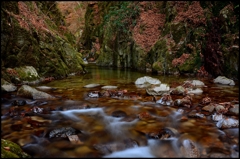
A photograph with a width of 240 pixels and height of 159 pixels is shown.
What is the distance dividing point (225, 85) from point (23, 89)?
307 inches

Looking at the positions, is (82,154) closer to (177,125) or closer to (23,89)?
(177,125)

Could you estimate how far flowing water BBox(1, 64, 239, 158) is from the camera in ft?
11.5

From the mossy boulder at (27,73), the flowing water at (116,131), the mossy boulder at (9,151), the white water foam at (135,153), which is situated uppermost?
the mossy boulder at (27,73)

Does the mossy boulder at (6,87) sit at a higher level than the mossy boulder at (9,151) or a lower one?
higher

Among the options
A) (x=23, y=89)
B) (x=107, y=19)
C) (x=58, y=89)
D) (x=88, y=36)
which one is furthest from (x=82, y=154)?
(x=88, y=36)

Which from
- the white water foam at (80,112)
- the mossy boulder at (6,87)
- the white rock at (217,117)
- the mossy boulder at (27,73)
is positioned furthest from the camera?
the mossy boulder at (27,73)

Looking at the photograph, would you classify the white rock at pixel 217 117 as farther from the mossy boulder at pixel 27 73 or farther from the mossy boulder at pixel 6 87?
the mossy boulder at pixel 27 73

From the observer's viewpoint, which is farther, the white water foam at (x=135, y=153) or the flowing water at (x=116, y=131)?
the flowing water at (x=116, y=131)

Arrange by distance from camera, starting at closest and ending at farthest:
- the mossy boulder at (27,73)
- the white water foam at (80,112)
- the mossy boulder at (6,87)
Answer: the white water foam at (80,112) → the mossy boulder at (6,87) → the mossy boulder at (27,73)

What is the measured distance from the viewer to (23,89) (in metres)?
6.84

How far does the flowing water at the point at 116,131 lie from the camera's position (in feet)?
11.5

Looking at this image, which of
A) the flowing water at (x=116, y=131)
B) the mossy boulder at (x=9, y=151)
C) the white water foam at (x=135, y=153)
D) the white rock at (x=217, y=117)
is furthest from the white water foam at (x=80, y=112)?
the white rock at (x=217, y=117)

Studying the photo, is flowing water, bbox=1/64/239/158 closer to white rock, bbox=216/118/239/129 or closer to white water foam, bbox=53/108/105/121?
white water foam, bbox=53/108/105/121

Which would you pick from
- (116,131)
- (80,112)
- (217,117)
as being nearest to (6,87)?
(80,112)
